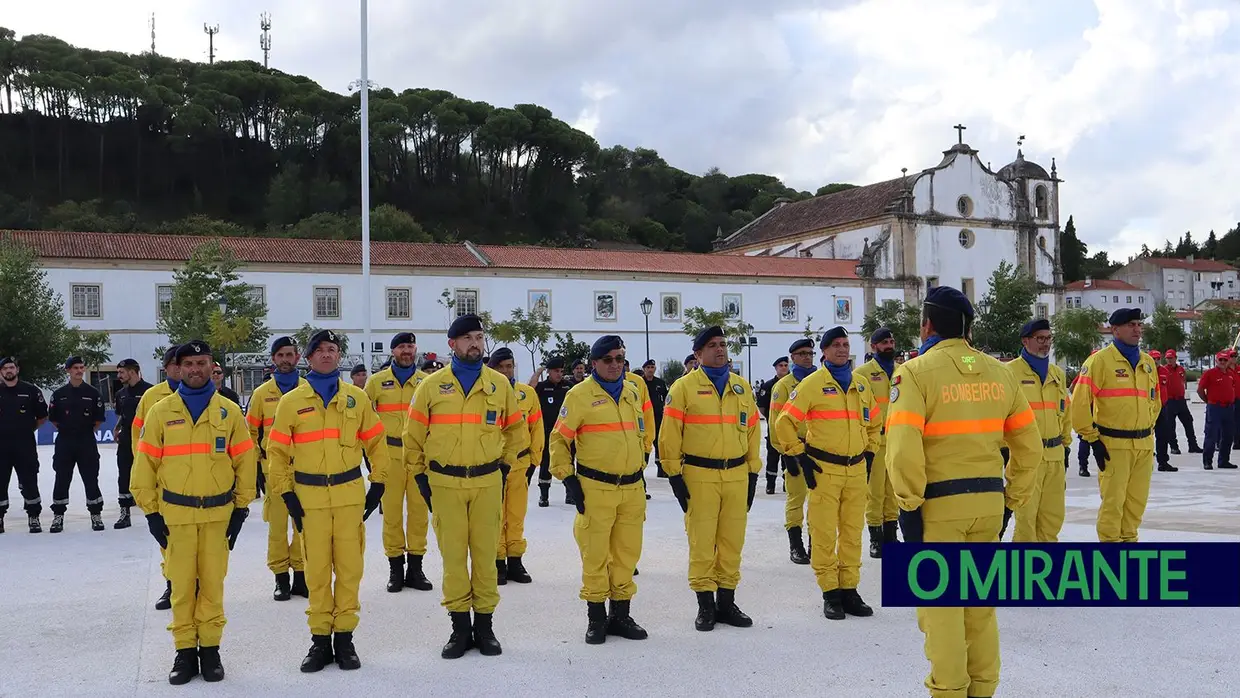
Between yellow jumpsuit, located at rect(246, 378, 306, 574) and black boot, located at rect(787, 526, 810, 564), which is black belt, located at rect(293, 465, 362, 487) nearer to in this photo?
yellow jumpsuit, located at rect(246, 378, 306, 574)

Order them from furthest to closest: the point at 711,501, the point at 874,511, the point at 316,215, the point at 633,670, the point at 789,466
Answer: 1. the point at 316,215
2. the point at 874,511
3. the point at 789,466
4. the point at 711,501
5. the point at 633,670

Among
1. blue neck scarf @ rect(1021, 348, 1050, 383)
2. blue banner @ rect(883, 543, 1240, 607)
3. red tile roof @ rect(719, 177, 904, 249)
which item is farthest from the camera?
red tile roof @ rect(719, 177, 904, 249)

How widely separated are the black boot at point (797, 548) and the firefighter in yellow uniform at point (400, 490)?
10.3ft

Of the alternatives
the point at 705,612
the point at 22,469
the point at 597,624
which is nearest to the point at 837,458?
the point at 705,612

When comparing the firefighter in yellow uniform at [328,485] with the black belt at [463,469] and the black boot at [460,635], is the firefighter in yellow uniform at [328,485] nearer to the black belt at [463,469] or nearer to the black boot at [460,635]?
the black belt at [463,469]

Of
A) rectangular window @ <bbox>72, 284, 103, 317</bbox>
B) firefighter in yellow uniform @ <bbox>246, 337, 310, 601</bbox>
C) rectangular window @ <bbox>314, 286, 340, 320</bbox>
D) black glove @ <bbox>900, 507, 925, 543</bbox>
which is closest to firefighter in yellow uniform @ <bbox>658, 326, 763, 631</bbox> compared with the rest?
black glove @ <bbox>900, 507, 925, 543</bbox>

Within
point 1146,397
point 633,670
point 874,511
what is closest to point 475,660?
point 633,670

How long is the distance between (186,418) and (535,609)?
2753 millimetres

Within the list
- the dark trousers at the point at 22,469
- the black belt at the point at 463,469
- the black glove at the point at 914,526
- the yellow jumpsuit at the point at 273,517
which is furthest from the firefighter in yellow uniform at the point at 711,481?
the dark trousers at the point at 22,469

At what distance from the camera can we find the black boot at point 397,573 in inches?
293

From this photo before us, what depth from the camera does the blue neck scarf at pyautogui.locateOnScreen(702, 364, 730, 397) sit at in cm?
650

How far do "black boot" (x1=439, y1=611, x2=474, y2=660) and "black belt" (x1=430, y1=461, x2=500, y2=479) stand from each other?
0.85m

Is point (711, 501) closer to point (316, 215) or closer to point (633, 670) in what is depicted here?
point (633, 670)

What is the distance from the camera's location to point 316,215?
210 ft
